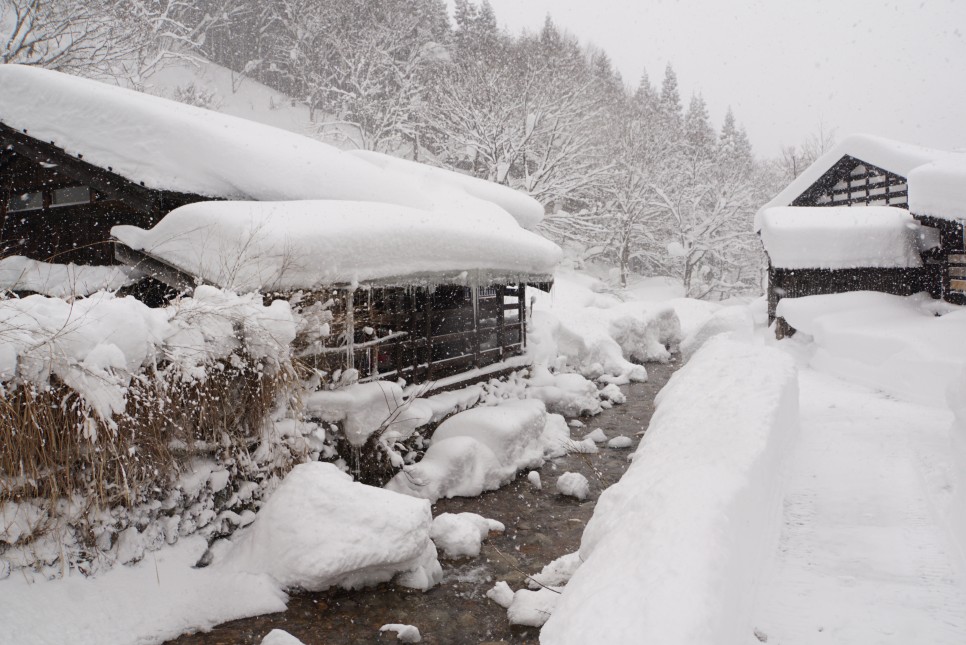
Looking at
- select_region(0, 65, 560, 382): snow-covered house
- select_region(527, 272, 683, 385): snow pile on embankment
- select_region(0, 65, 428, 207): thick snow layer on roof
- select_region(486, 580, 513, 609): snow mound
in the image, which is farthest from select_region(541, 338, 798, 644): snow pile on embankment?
select_region(527, 272, 683, 385): snow pile on embankment

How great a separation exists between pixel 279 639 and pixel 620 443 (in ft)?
22.9

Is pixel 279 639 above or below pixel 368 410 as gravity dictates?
below

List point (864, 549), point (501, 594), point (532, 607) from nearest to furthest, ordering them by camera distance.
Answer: point (864, 549)
point (532, 607)
point (501, 594)

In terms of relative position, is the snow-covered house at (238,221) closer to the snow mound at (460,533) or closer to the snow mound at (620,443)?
the snow mound at (460,533)

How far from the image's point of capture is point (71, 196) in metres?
9.09

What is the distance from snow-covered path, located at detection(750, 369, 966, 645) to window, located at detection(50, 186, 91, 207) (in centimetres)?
1067

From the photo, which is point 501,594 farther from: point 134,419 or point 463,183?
point 463,183

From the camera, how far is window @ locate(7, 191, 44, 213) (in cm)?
930

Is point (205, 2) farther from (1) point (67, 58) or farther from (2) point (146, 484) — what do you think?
(2) point (146, 484)

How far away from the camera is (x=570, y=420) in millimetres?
11609

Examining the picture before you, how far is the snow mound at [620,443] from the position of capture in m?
9.92

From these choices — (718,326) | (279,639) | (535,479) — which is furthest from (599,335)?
(279,639)

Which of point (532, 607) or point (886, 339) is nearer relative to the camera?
point (532, 607)

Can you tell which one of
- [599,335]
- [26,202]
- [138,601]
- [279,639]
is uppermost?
[26,202]
